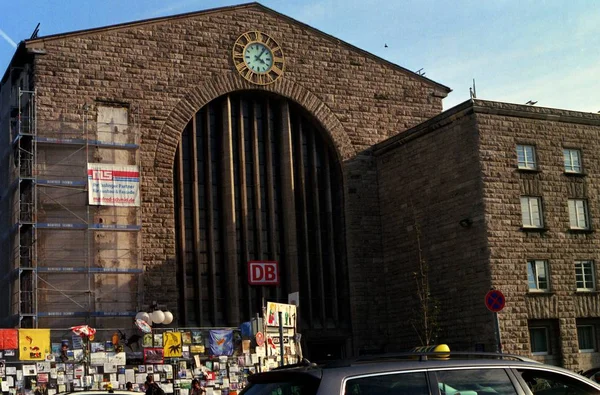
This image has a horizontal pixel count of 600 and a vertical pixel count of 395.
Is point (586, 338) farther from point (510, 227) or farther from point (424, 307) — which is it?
point (424, 307)

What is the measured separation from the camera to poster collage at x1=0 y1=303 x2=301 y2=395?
923 inches

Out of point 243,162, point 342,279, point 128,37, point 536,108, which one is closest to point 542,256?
point 536,108

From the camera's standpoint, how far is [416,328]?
34062mm

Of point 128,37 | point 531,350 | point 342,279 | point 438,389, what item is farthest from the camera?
point 342,279

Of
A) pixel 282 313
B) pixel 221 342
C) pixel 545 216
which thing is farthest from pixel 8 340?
pixel 545 216

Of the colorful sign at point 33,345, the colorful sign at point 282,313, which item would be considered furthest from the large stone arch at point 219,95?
the colorful sign at point 33,345

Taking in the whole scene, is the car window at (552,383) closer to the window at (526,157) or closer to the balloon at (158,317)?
the balloon at (158,317)

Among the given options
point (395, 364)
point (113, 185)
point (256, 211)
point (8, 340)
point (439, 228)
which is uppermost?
point (113, 185)

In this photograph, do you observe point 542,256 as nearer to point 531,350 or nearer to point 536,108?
point 531,350

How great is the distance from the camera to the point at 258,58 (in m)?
35.8

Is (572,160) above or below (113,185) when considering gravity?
above

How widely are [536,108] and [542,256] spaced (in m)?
5.39

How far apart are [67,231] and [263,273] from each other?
22.7ft

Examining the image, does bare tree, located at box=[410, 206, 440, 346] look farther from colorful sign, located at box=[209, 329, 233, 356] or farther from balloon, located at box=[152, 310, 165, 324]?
balloon, located at box=[152, 310, 165, 324]
